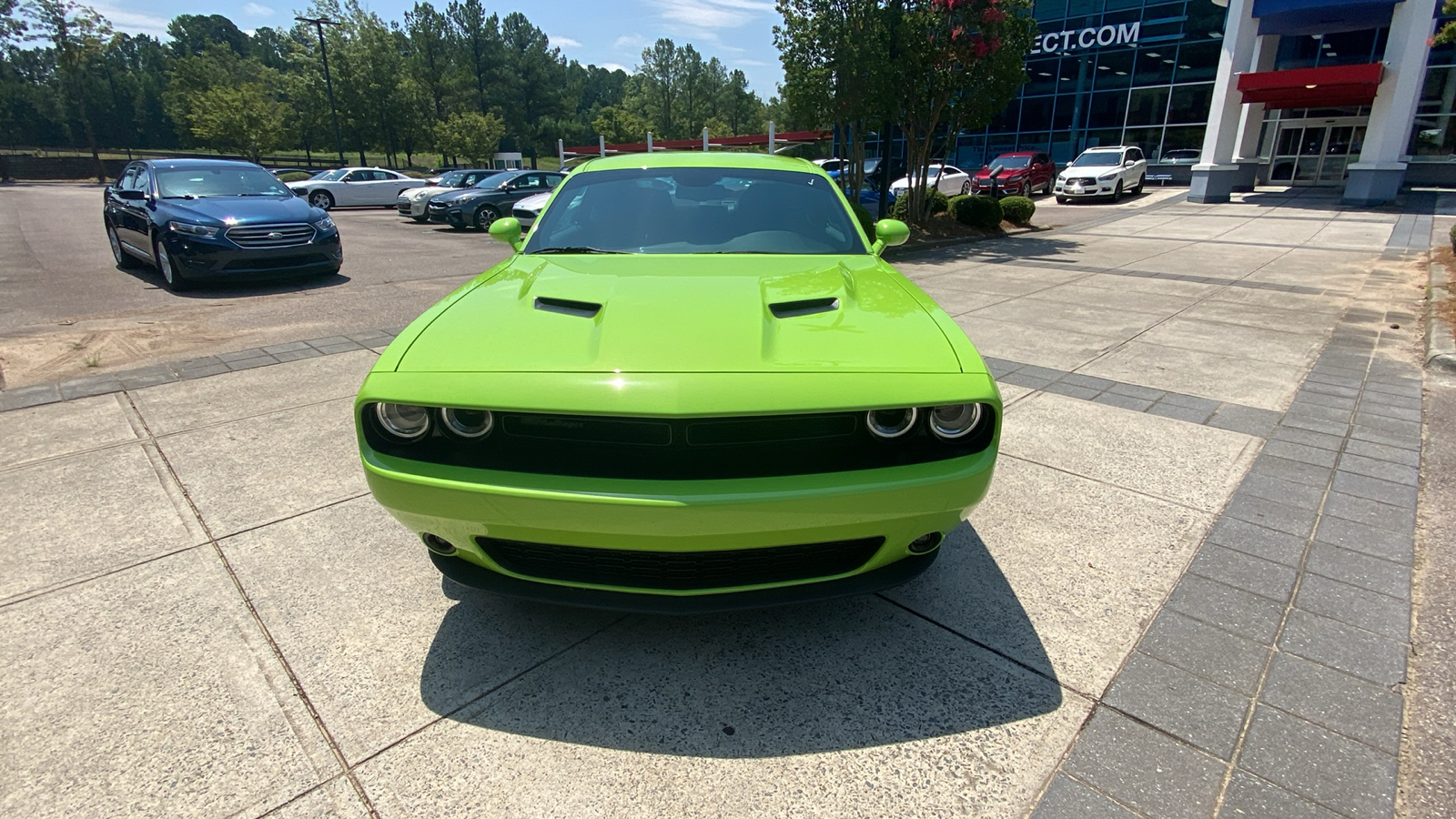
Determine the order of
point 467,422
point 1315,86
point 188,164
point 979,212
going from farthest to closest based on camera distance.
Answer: point 1315,86 < point 979,212 < point 188,164 < point 467,422

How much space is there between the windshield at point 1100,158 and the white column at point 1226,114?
2344 mm

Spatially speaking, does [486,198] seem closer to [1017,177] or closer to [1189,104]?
[1017,177]

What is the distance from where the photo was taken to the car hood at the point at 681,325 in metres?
2.13

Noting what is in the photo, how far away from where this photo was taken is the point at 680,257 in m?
3.10

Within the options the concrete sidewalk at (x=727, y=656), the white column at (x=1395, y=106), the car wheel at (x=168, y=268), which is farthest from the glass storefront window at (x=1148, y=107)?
the car wheel at (x=168, y=268)

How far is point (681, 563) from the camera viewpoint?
213 centimetres

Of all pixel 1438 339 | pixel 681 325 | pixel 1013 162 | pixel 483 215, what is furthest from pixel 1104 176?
pixel 681 325

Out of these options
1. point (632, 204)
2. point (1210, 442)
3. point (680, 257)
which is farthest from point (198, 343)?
point (1210, 442)

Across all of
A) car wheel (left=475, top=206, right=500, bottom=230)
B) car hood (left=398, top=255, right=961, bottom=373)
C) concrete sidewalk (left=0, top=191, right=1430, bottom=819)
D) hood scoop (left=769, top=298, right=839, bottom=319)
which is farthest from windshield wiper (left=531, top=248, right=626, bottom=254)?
car wheel (left=475, top=206, right=500, bottom=230)

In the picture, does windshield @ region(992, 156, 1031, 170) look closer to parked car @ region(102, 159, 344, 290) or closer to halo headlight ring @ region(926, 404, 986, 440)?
parked car @ region(102, 159, 344, 290)

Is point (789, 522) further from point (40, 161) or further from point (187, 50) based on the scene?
point (187, 50)

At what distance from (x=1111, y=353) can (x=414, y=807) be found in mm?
6077

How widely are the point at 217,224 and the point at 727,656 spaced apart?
8.86 m

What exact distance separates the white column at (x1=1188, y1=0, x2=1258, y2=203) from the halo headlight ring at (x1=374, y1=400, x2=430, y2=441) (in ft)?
89.1
